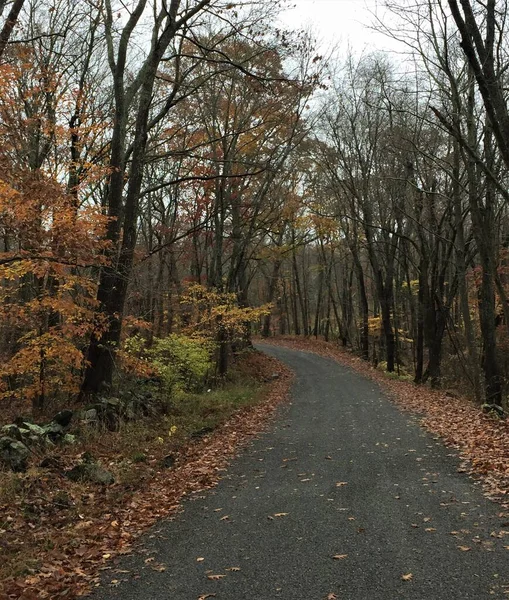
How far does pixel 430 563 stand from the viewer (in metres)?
4.21

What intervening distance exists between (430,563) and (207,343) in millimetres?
12323

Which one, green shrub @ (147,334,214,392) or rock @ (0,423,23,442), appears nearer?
rock @ (0,423,23,442)

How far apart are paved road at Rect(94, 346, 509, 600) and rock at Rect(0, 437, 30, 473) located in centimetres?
245

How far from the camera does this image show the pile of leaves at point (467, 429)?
668cm

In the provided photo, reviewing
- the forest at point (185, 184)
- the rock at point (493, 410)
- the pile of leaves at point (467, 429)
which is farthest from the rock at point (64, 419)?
the rock at point (493, 410)

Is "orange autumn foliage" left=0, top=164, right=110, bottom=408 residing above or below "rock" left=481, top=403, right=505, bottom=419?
above

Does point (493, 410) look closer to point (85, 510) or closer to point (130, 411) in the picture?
point (130, 411)

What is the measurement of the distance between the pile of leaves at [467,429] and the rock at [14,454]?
6113 mm

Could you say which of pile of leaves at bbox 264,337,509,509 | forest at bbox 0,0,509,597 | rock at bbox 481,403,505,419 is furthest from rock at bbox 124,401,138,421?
rock at bbox 481,403,505,419

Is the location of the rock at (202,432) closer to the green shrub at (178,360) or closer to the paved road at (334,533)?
the paved road at (334,533)

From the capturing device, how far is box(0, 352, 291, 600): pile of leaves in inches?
170

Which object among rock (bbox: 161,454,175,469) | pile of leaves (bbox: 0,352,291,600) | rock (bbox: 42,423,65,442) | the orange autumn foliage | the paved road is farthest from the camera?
rock (bbox: 42,423,65,442)

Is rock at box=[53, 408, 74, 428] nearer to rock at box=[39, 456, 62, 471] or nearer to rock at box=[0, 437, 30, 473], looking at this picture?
Result: rock at box=[0, 437, 30, 473]

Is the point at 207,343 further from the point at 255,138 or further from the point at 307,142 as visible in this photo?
the point at 307,142
